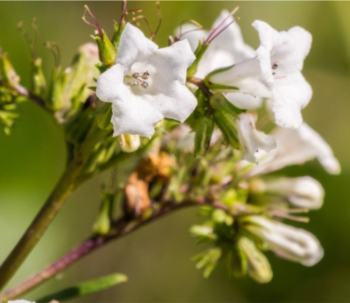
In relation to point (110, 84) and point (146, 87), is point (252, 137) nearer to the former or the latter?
point (146, 87)

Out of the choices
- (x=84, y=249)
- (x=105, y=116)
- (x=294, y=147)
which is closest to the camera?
(x=105, y=116)

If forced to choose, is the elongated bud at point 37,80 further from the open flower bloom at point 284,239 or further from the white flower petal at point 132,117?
the open flower bloom at point 284,239

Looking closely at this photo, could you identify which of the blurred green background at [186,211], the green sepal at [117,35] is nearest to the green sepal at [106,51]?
the green sepal at [117,35]

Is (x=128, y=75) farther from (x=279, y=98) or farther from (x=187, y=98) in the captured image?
(x=279, y=98)

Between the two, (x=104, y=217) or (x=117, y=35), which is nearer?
(x=117, y=35)

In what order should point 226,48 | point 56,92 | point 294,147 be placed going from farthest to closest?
point 294,147
point 226,48
point 56,92

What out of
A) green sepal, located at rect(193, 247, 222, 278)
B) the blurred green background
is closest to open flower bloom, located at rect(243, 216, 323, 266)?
green sepal, located at rect(193, 247, 222, 278)

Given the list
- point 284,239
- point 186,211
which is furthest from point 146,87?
point 186,211

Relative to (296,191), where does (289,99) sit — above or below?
above
